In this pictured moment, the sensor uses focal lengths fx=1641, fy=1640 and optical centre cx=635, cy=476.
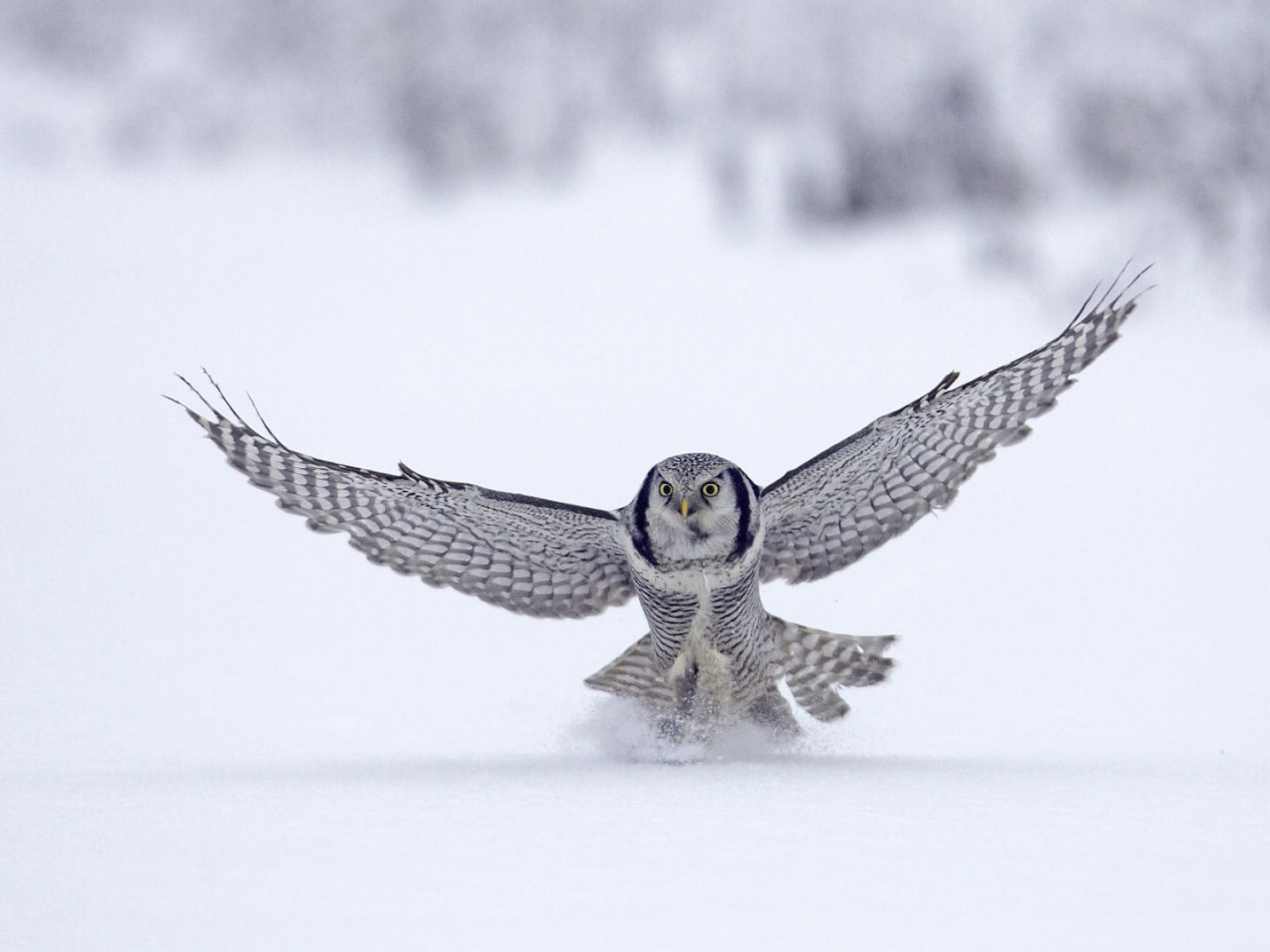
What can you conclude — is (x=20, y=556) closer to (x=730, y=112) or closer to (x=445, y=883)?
(x=445, y=883)

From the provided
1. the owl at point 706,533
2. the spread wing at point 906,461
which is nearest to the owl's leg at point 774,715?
the owl at point 706,533

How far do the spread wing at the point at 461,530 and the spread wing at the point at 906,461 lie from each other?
569 millimetres

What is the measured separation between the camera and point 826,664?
5090mm

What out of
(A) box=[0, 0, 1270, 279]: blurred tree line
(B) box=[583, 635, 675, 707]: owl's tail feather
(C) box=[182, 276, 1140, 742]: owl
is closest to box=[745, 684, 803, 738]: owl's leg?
(C) box=[182, 276, 1140, 742]: owl

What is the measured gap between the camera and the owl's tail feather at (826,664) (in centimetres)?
503

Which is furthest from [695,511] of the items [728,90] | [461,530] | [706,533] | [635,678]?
[728,90]

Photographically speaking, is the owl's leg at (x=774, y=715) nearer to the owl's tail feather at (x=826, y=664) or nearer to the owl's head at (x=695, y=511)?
the owl's tail feather at (x=826, y=664)

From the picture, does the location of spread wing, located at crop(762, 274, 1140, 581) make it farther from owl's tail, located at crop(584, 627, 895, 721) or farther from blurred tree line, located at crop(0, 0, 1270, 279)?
blurred tree line, located at crop(0, 0, 1270, 279)

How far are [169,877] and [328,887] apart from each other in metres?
0.34

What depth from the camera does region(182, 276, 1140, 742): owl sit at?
4.80 metres

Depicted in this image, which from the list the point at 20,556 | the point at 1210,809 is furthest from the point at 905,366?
the point at 1210,809

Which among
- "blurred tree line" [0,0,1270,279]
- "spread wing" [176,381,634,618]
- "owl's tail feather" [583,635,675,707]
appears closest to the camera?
"spread wing" [176,381,634,618]

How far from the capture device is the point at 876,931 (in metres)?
3.26

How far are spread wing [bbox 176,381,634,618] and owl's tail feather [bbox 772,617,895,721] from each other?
24.6 inches
